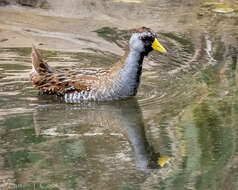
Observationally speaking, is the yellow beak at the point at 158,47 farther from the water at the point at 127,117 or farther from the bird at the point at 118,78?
the water at the point at 127,117

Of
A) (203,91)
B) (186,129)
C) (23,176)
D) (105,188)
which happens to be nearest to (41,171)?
(23,176)

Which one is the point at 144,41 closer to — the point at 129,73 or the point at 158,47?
the point at 158,47

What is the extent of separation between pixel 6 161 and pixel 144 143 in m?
1.33

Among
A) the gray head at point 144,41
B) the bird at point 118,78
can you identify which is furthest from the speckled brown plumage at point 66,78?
the gray head at point 144,41

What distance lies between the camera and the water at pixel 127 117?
5777mm

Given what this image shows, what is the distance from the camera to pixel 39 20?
12.2 m

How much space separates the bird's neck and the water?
0.57 ft

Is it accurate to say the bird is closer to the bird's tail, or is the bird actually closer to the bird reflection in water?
the bird reflection in water

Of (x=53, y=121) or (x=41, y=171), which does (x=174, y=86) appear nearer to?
(x=53, y=121)

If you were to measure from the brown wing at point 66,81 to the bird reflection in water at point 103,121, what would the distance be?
6.3 inches

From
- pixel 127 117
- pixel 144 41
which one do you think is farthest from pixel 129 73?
pixel 127 117

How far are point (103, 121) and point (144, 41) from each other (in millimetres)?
1278

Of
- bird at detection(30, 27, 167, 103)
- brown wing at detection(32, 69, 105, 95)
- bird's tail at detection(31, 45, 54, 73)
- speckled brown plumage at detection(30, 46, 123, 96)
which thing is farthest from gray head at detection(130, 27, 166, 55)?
bird's tail at detection(31, 45, 54, 73)

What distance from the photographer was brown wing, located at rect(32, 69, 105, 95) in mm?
8281
